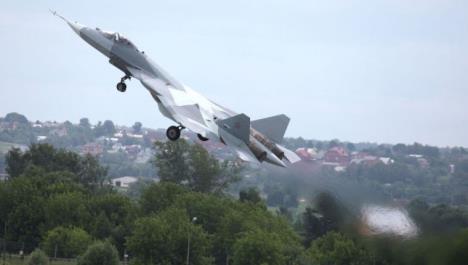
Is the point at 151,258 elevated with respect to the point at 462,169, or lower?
lower

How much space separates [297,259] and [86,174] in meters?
69.6

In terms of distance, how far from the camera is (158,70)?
209ft

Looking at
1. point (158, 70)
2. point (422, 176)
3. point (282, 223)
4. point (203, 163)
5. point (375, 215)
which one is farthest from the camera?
point (422, 176)

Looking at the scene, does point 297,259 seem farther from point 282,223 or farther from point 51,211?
point 51,211

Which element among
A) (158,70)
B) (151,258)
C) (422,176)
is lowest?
(151,258)

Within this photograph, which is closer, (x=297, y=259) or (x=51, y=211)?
(x=297, y=259)

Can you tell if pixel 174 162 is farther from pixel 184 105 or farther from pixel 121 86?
pixel 184 105

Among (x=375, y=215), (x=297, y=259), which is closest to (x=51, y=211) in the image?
(x=297, y=259)

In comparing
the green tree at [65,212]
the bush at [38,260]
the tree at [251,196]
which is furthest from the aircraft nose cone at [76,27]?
the tree at [251,196]

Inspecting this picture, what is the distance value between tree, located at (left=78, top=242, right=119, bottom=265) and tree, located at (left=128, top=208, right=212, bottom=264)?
15.4ft

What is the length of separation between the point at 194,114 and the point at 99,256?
26.5 meters

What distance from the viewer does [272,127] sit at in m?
59.9

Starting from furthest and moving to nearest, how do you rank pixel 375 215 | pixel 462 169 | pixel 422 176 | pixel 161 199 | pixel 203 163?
pixel 422 176 < pixel 203 163 < pixel 462 169 < pixel 161 199 < pixel 375 215

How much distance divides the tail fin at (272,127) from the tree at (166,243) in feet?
98.1
